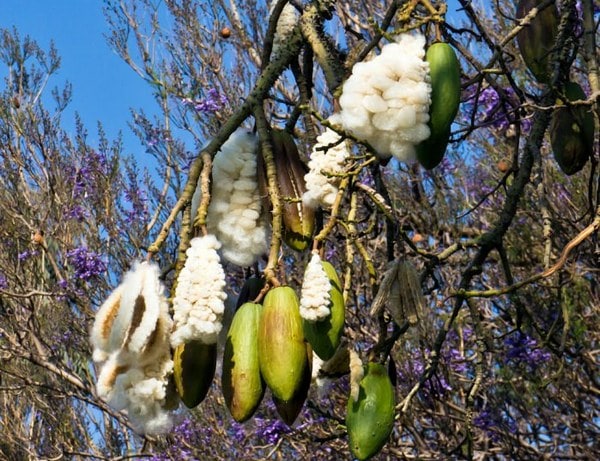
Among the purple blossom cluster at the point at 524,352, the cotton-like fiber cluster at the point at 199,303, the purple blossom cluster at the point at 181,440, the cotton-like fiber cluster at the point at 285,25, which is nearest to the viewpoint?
the cotton-like fiber cluster at the point at 199,303

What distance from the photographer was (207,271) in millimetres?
776

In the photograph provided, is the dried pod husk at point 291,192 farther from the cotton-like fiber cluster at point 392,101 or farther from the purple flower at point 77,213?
the purple flower at point 77,213

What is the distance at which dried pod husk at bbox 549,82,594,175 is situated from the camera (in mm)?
1147

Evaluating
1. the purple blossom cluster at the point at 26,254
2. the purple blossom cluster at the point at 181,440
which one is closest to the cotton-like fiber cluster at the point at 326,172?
the purple blossom cluster at the point at 181,440

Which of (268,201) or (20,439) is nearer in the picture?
(268,201)

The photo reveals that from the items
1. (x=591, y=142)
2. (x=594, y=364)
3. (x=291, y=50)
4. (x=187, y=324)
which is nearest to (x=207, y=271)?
(x=187, y=324)

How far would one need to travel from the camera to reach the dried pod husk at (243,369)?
80cm

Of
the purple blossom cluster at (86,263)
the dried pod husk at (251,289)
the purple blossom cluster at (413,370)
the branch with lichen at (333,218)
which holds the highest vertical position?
the purple blossom cluster at (86,263)

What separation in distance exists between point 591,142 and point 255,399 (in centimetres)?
59

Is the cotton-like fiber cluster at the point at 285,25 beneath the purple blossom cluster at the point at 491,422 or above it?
above

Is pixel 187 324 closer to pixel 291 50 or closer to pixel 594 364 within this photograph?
pixel 291 50

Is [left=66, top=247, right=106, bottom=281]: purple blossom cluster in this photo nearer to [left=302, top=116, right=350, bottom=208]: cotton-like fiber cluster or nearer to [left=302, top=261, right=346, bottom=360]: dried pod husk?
[left=302, top=116, right=350, bottom=208]: cotton-like fiber cluster

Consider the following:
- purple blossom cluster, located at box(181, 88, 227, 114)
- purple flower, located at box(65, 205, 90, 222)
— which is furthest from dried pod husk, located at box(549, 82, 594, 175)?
purple flower, located at box(65, 205, 90, 222)

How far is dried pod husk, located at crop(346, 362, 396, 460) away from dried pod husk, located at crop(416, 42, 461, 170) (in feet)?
0.70
